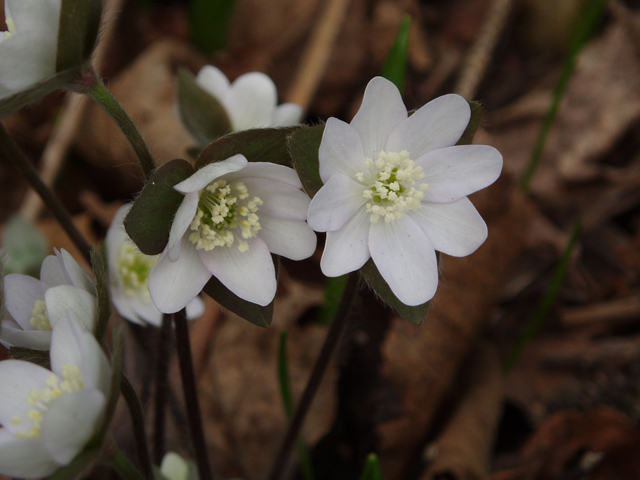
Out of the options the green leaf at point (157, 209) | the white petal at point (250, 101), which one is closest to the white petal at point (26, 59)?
the green leaf at point (157, 209)

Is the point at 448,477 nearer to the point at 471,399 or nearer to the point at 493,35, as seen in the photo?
the point at 471,399

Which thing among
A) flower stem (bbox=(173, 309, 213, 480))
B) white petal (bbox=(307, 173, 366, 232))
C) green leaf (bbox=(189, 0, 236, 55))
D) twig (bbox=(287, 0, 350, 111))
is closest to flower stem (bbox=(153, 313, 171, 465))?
flower stem (bbox=(173, 309, 213, 480))

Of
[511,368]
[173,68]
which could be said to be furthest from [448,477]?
[173,68]

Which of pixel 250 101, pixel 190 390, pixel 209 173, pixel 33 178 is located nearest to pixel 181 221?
pixel 209 173

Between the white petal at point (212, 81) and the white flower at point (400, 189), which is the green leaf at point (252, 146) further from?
the white petal at point (212, 81)

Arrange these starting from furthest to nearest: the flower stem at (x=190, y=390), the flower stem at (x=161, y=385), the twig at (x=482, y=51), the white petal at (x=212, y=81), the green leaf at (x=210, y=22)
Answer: the green leaf at (x=210, y=22) → the twig at (x=482, y=51) → the white petal at (x=212, y=81) → the flower stem at (x=161, y=385) → the flower stem at (x=190, y=390)

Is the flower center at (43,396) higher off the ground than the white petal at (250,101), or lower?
lower

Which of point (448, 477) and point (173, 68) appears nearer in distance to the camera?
point (448, 477)
